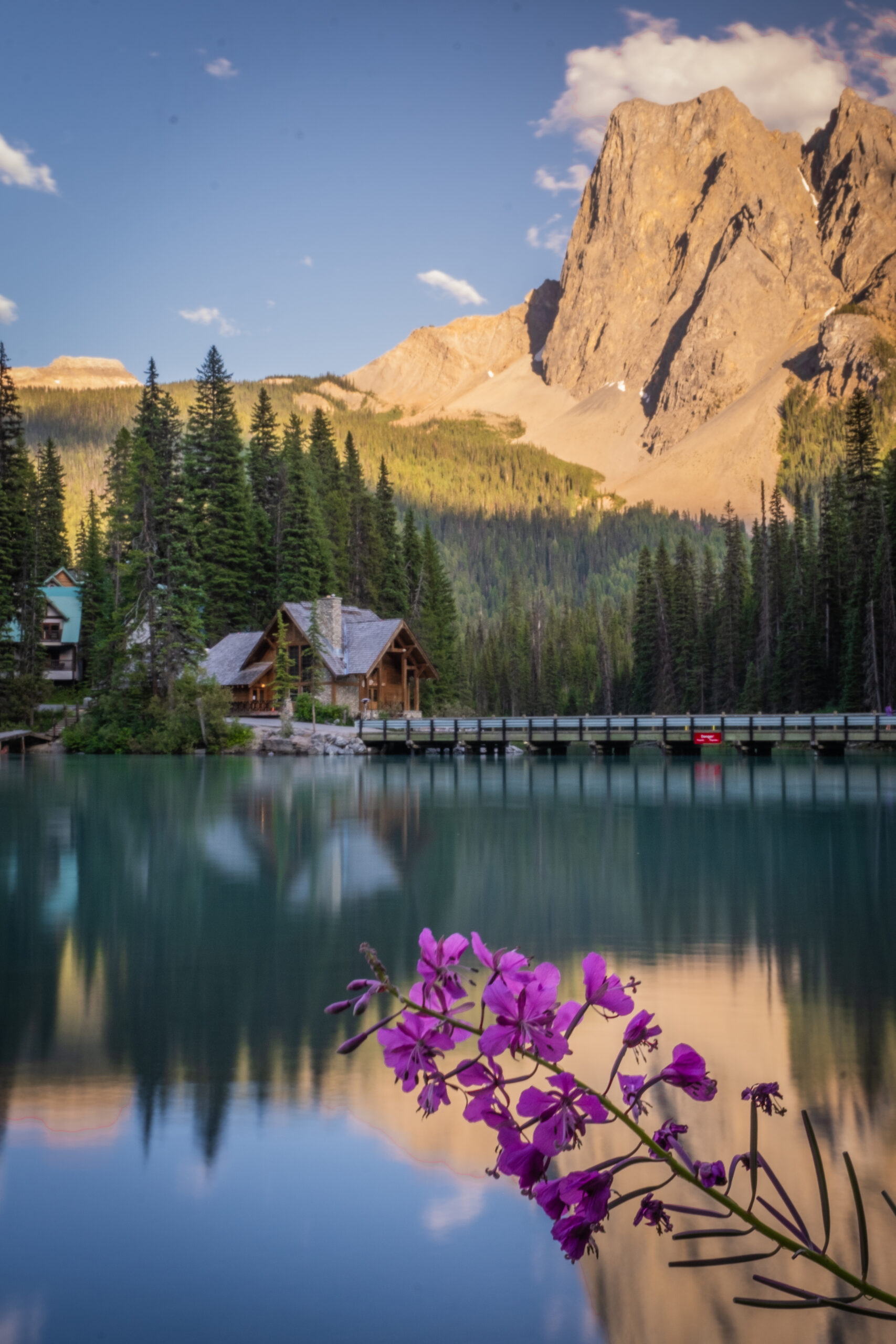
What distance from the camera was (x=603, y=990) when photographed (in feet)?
5.27

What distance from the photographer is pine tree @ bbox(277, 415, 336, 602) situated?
6219 centimetres

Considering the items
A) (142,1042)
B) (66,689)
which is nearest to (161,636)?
(66,689)

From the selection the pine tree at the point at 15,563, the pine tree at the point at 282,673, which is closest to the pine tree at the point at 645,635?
the pine tree at the point at 282,673

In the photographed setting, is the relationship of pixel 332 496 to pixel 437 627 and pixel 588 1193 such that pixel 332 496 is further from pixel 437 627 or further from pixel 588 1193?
pixel 588 1193

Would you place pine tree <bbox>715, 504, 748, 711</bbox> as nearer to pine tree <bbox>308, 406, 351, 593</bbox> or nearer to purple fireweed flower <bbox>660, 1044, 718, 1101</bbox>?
pine tree <bbox>308, 406, 351, 593</bbox>

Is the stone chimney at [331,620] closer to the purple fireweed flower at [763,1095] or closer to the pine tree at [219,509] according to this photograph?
the pine tree at [219,509]

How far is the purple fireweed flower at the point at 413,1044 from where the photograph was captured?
1561 millimetres

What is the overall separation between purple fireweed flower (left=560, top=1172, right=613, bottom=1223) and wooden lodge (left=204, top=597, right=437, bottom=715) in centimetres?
5398

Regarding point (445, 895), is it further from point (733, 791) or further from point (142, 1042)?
point (733, 791)

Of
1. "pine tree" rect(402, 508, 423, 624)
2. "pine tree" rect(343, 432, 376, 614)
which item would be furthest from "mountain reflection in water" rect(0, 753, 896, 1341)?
"pine tree" rect(402, 508, 423, 624)

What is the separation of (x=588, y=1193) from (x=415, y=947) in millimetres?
10665

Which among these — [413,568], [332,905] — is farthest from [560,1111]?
[413,568]

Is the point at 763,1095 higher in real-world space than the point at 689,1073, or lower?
lower

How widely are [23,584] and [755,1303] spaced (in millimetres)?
60647
